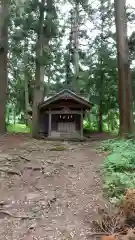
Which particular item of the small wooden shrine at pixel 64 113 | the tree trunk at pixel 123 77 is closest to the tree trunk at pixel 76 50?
the small wooden shrine at pixel 64 113

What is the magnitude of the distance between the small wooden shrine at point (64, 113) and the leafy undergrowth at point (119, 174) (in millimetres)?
8399

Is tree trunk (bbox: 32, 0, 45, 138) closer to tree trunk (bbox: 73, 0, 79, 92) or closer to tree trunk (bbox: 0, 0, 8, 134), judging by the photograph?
tree trunk (bbox: 0, 0, 8, 134)

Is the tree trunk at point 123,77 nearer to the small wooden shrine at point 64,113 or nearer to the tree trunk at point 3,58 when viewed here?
the small wooden shrine at point 64,113

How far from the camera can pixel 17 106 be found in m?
26.5

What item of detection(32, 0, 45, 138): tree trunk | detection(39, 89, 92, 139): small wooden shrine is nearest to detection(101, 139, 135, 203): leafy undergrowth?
detection(39, 89, 92, 139): small wooden shrine

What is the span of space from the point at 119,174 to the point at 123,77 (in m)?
7.79

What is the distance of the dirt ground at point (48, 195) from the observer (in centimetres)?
547

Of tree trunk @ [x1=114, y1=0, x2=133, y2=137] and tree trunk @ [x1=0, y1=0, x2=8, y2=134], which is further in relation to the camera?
tree trunk @ [x1=0, y1=0, x2=8, y2=134]

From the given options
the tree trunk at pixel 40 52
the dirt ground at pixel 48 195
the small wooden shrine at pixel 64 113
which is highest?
the tree trunk at pixel 40 52

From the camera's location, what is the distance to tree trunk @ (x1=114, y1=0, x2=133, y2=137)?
46.0 feet

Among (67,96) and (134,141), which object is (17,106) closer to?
(67,96)

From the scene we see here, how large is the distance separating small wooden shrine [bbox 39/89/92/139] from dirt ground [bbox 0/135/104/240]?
8.10 metres

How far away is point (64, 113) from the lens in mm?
19172

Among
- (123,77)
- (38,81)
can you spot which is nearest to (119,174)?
(123,77)
